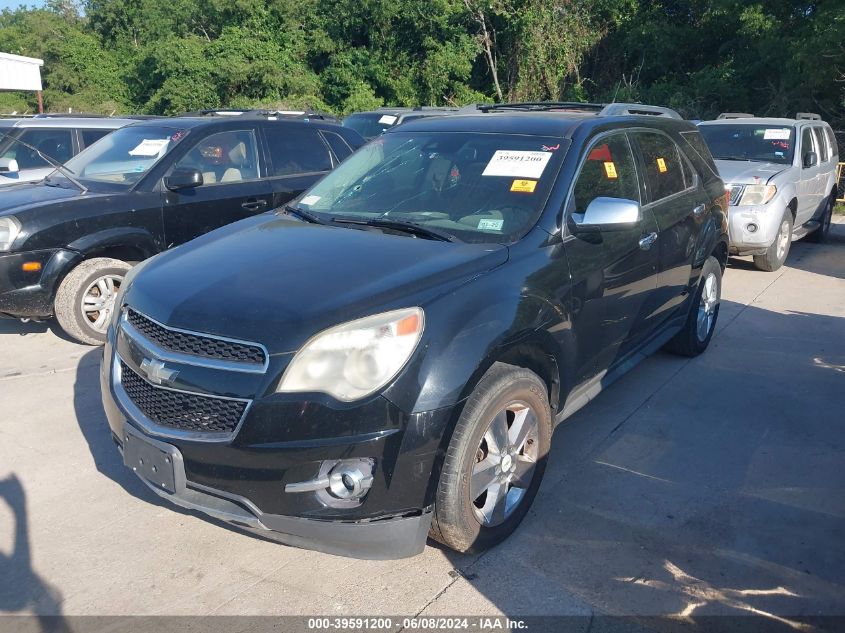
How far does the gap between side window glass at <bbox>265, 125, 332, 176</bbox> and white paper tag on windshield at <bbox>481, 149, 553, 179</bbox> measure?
3.70m

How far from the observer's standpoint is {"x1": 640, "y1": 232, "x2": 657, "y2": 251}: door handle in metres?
4.65

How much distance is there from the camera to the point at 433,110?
15.0 metres

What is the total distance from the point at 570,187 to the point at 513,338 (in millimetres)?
A: 1103

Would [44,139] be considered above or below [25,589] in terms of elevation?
above

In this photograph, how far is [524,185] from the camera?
406cm

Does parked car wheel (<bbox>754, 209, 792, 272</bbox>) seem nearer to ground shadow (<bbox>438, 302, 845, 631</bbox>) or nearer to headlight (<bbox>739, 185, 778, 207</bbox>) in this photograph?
headlight (<bbox>739, 185, 778, 207</bbox>)

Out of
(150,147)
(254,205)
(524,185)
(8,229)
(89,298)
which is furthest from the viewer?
(254,205)

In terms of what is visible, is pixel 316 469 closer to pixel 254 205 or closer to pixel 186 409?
pixel 186 409

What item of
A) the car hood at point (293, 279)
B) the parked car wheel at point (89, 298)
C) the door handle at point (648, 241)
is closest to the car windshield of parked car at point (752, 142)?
the door handle at point (648, 241)

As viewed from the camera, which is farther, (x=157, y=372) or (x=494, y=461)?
(x=494, y=461)

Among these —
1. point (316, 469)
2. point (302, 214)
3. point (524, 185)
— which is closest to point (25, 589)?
point (316, 469)

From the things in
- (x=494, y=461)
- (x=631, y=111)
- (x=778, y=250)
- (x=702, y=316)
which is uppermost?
(x=631, y=111)

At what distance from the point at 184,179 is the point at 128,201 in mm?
488

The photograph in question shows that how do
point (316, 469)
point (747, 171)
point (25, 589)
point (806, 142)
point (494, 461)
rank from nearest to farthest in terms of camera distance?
point (316, 469) → point (25, 589) → point (494, 461) → point (747, 171) → point (806, 142)
